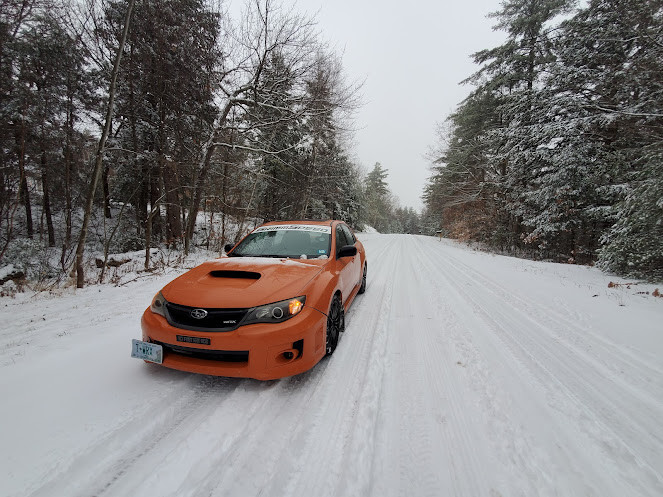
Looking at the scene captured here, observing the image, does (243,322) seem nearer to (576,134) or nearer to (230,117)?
(230,117)

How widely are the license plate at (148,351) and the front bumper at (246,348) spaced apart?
0.05m

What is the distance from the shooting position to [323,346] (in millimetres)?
2633

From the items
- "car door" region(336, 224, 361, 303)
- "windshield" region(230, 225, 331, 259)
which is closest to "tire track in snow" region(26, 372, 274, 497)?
"windshield" region(230, 225, 331, 259)

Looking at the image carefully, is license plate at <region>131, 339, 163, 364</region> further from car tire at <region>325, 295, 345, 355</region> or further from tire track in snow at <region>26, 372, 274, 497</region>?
car tire at <region>325, 295, 345, 355</region>

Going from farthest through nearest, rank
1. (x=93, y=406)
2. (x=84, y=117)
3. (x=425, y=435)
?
(x=84, y=117) < (x=93, y=406) < (x=425, y=435)

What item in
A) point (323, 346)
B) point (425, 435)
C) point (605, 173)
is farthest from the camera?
point (605, 173)

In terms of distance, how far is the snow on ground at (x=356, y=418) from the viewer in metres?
1.57

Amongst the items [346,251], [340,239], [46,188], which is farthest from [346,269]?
[46,188]

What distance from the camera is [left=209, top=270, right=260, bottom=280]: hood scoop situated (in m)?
2.84

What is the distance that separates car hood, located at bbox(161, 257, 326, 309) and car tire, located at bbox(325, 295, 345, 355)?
1.50 feet

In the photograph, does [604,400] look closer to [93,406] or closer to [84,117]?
[93,406]

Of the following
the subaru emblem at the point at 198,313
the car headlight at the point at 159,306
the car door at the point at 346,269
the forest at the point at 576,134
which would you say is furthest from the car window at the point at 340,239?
the forest at the point at 576,134

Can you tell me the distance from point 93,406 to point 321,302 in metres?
1.94

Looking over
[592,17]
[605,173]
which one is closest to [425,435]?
[605,173]
